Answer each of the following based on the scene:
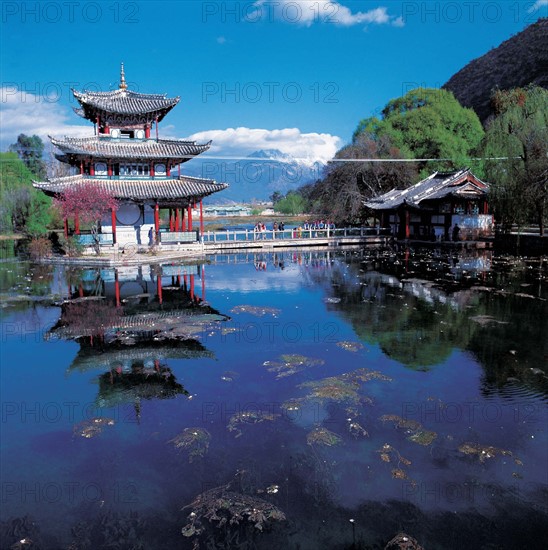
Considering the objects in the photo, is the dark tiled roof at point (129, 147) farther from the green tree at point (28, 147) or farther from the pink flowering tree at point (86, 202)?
the green tree at point (28, 147)

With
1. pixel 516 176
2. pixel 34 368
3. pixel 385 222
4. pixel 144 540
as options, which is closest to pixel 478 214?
pixel 516 176

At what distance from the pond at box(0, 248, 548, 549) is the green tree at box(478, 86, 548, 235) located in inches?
696

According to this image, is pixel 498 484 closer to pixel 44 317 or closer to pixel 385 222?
pixel 44 317

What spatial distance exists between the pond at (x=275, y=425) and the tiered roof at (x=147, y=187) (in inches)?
697

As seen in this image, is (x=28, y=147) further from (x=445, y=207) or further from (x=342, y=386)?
(x=342, y=386)

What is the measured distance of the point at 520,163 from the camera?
35.6 metres

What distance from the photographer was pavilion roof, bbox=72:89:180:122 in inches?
1353

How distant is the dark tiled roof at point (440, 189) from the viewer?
38.0 m

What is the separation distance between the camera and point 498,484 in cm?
625

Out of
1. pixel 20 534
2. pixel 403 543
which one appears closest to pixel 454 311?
pixel 403 543

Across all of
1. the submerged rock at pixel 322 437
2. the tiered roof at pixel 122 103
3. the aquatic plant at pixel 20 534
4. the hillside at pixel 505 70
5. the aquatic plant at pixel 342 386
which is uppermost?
the hillside at pixel 505 70

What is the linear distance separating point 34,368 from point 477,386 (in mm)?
9324

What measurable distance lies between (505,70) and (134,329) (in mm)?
90141

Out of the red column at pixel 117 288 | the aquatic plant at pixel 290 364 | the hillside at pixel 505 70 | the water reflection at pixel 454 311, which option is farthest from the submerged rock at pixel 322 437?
the hillside at pixel 505 70
